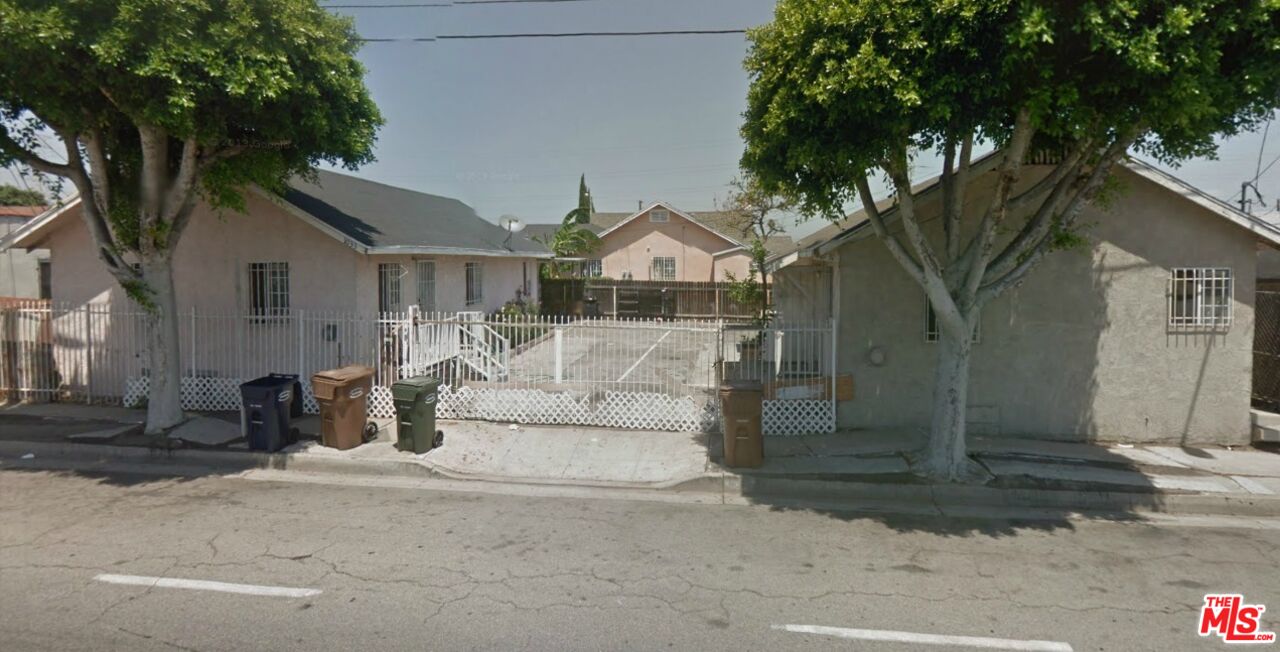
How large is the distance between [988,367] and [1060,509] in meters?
2.81

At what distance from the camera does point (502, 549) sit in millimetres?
5559

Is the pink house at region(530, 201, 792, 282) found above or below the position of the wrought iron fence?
above

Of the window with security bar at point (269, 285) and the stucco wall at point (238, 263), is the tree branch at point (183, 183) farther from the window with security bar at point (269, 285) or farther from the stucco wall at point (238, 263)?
the window with security bar at point (269, 285)


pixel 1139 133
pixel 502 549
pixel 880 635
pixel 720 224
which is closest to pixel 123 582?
pixel 502 549

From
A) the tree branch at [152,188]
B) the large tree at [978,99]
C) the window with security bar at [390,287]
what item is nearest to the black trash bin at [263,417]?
the tree branch at [152,188]

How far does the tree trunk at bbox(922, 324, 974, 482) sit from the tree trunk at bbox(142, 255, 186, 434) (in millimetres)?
10350

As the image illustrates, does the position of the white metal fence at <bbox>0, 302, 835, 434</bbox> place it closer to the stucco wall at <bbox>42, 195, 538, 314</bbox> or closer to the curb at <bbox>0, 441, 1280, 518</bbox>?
the stucco wall at <bbox>42, 195, 538, 314</bbox>

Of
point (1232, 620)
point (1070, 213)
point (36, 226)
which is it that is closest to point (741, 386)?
point (1070, 213)

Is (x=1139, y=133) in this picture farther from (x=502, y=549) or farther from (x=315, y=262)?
(x=315, y=262)

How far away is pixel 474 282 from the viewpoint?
16891mm

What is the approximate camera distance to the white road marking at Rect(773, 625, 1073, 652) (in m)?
4.05

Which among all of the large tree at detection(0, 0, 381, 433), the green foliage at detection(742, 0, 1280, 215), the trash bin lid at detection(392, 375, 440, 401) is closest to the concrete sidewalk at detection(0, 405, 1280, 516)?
the trash bin lid at detection(392, 375, 440, 401)

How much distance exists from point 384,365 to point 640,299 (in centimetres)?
1655

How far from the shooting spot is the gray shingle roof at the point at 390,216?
1156 centimetres
